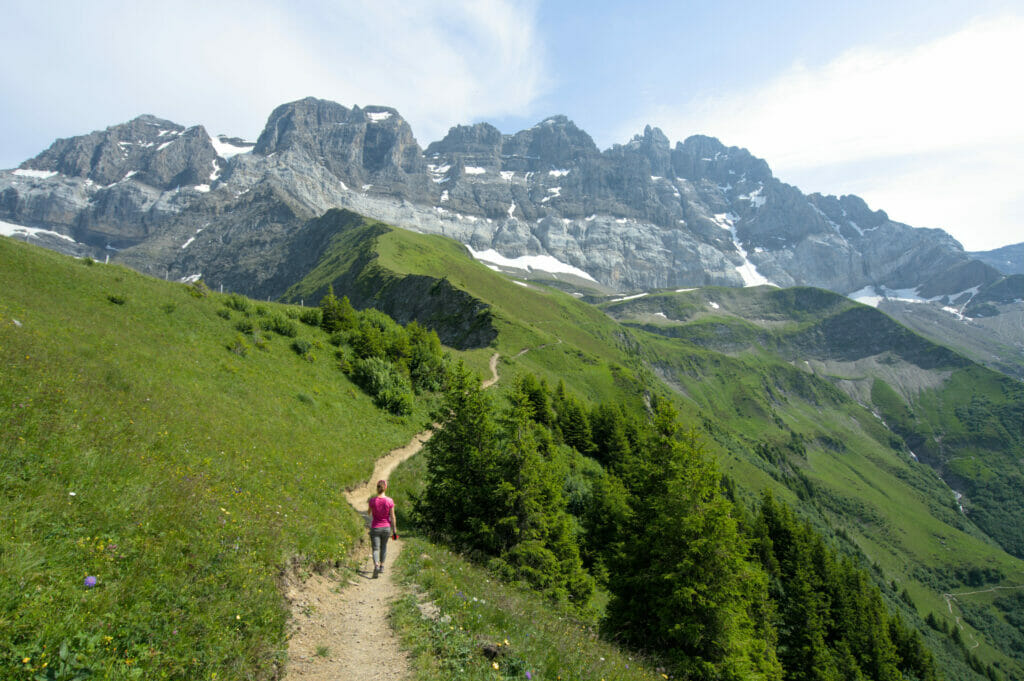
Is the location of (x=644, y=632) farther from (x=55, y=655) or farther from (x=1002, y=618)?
(x=1002, y=618)

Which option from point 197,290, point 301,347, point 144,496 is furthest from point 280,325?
point 144,496

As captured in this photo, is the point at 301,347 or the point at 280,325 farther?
the point at 280,325

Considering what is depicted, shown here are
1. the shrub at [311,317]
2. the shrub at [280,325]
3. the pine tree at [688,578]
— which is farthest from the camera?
the shrub at [311,317]

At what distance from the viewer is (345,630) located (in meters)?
10.3

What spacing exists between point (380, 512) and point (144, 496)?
6.64 meters

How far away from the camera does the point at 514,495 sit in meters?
20.1

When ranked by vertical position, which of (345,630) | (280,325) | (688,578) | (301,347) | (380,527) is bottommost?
(688,578)

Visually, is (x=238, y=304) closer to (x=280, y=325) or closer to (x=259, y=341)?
(x=280, y=325)

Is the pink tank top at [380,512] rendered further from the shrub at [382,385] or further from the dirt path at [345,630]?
the shrub at [382,385]

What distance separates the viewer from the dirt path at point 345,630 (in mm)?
8508

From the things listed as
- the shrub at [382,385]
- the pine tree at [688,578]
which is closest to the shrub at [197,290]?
the shrub at [382,385]

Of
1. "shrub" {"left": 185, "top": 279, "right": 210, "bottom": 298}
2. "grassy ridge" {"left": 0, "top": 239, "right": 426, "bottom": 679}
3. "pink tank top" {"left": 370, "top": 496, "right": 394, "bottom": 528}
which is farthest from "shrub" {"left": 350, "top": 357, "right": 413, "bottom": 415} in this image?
"pink tank top" {"left": 370, "top": 496, "right": 394, "bottom": 528}

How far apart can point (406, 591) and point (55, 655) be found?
8680 millimetres

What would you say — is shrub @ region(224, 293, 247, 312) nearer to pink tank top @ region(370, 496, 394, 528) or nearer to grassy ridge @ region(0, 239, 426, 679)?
grassy ridge @ region(0, 239, 426, 679)
